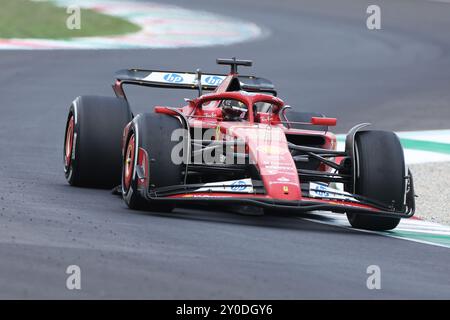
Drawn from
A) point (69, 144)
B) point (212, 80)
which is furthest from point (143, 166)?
point (212, 80)

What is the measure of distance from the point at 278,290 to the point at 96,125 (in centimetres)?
526

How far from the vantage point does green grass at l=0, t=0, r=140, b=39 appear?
85.7 feet

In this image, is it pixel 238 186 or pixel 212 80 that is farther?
pixel 212 80

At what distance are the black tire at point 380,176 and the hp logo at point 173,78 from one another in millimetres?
2870

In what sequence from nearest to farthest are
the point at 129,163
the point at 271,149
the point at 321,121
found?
the point at 271,149 → the point at 129,163 → the point at 321,121

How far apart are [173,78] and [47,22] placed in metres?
15.6

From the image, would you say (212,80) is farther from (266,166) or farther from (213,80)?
(266,166)

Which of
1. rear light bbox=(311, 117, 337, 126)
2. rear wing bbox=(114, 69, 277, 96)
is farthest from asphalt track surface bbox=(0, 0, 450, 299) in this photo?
rear wing bbox=(114, 69, 277, 96)

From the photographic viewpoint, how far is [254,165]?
9.48m

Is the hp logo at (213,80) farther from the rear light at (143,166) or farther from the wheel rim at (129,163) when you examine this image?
the rear light at (143,166)

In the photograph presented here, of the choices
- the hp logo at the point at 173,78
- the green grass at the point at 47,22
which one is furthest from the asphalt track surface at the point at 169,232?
the green grass at the point at 47,22

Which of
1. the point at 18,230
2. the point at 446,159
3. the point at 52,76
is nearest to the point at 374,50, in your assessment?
the point at 52,76

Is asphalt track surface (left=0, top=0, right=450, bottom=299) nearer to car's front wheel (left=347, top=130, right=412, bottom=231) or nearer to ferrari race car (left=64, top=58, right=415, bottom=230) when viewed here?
ferrari race car (left=64, top=58, right=415, bottom=230)

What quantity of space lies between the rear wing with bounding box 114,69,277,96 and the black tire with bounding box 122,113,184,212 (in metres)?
2.44
